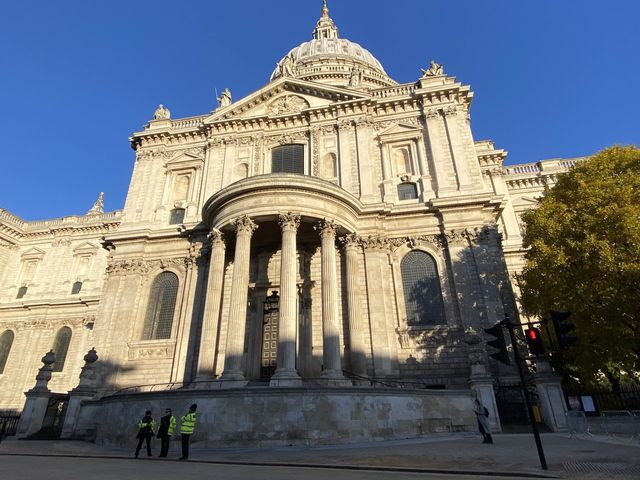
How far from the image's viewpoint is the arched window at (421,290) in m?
21.7

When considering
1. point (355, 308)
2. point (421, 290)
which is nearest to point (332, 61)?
point (421, 290)

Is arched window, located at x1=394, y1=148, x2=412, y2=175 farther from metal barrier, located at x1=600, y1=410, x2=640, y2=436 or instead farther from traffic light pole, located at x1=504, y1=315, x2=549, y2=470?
traffic light pole, located at x1=504, y1=315, x2=549, y2=470

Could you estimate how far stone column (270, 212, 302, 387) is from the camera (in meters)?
16.0

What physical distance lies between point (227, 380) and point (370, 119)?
19.3 meters

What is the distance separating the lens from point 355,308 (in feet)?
67.7

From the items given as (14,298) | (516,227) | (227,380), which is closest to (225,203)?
(227,380)

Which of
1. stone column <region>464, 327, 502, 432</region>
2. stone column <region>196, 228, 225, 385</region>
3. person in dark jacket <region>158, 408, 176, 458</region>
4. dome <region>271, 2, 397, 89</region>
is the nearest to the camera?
person in dark jacket <region>158, 408, 176, 458</region>

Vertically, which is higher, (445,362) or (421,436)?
(445,362)

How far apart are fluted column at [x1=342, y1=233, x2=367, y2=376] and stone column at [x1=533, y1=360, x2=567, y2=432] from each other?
7.46 m

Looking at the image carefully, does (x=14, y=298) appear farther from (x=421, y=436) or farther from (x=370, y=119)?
(x=421, y=436)

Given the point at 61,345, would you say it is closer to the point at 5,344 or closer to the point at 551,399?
the point at 5,344

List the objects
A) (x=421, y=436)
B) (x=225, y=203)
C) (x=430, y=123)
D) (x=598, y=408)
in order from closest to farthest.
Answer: (x=421, y=436) < (x=598, y=408) < (x=225, y=203) < (x=430, y=123)

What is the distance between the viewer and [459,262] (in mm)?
22062

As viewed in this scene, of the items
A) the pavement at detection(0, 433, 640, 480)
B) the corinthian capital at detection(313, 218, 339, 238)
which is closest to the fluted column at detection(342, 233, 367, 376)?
the corinthian capital at detection(313, 218, 339, 238)
